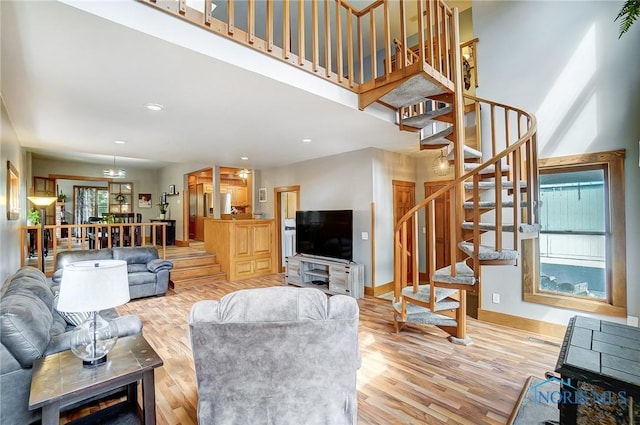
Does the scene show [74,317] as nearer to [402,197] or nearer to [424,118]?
[424,118]

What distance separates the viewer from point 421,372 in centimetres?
263

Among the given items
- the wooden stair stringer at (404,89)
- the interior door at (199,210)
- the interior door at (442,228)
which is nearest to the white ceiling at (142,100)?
the wooden stair stringer at (404,89)

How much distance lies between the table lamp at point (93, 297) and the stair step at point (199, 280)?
13.4 feet

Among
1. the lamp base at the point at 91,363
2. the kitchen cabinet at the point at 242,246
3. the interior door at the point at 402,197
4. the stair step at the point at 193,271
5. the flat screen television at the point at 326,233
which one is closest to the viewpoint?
the lamp base at the point at 91,363

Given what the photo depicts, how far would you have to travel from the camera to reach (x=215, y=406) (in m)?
1.65

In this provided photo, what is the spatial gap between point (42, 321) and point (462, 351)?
3.64 metres

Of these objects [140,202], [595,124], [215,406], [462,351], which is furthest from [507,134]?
[140,202]

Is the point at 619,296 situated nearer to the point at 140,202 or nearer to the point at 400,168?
→ the point at 400,168

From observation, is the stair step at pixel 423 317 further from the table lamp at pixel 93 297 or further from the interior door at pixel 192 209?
the interior door at pixel 192 209

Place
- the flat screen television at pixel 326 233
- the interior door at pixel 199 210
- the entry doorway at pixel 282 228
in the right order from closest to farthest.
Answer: the flat screen television at pixel 326 233, the entry doorway at pixel 282 228, the interior door at pixel 199 210

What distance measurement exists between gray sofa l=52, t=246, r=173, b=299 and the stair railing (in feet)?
13.2

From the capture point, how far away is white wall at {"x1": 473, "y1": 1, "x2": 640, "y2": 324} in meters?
2.96

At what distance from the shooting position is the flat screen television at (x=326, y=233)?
5.14 metres

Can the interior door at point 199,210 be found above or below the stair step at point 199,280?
above
